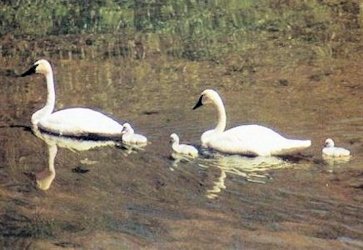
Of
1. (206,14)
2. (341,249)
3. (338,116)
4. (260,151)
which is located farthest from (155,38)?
(341,249)

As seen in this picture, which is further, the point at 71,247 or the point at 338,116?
the point at 338,116

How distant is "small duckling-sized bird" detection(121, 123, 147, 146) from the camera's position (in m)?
8.70

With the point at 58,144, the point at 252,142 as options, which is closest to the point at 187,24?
the point at 58,144

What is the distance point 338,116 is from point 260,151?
53.7 inches

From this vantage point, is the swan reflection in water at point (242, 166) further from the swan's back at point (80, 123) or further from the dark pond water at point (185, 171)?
the swan's back at point (80, 123)

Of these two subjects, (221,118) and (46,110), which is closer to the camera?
(221,118)

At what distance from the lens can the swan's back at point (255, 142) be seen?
8.40m

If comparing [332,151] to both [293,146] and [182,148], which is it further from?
[182,148]

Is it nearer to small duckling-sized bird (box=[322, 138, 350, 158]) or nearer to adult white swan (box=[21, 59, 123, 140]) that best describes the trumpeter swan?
adult white swan (box=[21, 59, 123, 140])

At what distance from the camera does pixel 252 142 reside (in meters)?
8.44

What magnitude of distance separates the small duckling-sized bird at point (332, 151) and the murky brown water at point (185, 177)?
8cm

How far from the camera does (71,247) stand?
6863 mm

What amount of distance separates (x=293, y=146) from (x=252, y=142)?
32 cm

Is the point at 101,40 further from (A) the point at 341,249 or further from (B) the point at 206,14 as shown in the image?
(A) the point at 341,249
